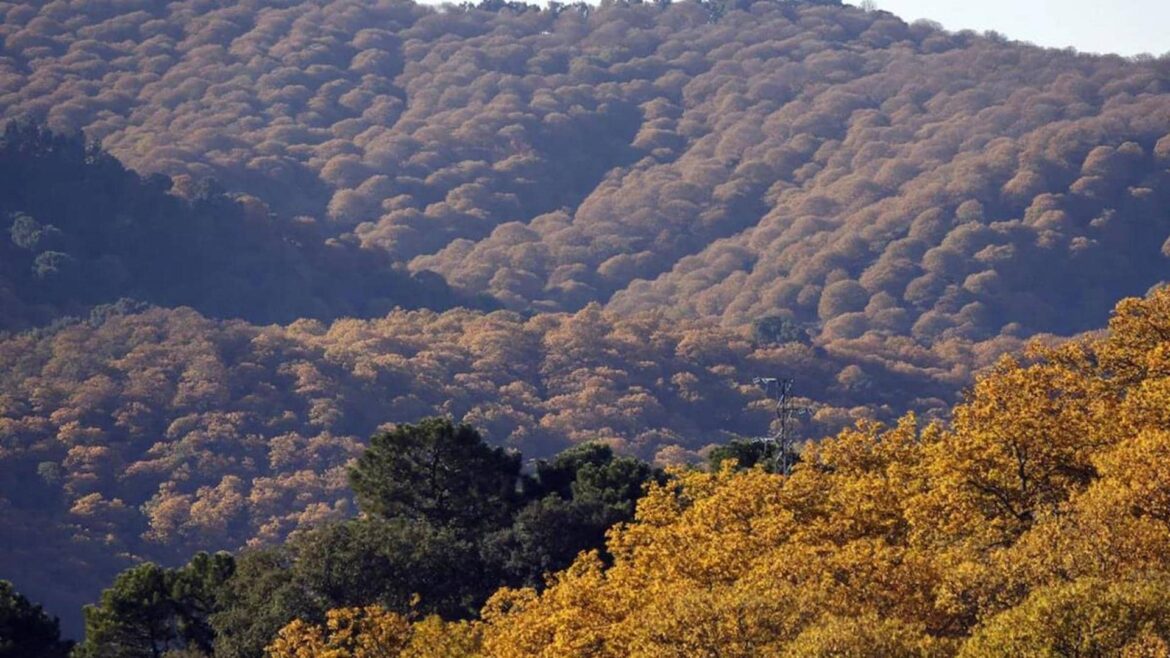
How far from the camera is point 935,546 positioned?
51094 mm

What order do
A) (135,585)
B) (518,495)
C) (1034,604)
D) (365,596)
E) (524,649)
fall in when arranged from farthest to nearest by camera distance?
(518,495)
(135,585)
(365,596)
(524,649)
(1034,604)

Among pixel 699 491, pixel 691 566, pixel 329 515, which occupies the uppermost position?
pixel 329 515

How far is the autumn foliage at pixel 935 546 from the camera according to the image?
42656mm

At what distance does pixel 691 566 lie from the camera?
2087 inches

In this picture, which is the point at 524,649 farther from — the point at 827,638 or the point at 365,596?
the point at 365,596

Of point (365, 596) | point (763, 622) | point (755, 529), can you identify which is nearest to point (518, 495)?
point (365, 596)

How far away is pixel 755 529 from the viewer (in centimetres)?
5481

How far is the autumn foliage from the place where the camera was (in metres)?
42.7

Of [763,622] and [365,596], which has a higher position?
[365,596]

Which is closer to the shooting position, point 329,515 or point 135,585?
point 135,585

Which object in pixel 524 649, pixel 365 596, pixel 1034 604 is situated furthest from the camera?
pixel 365 596

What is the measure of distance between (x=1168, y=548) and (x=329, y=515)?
138 m

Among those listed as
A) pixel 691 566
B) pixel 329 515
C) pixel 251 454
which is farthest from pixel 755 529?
pixel 251 454

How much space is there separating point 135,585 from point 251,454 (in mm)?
Result: 125320
